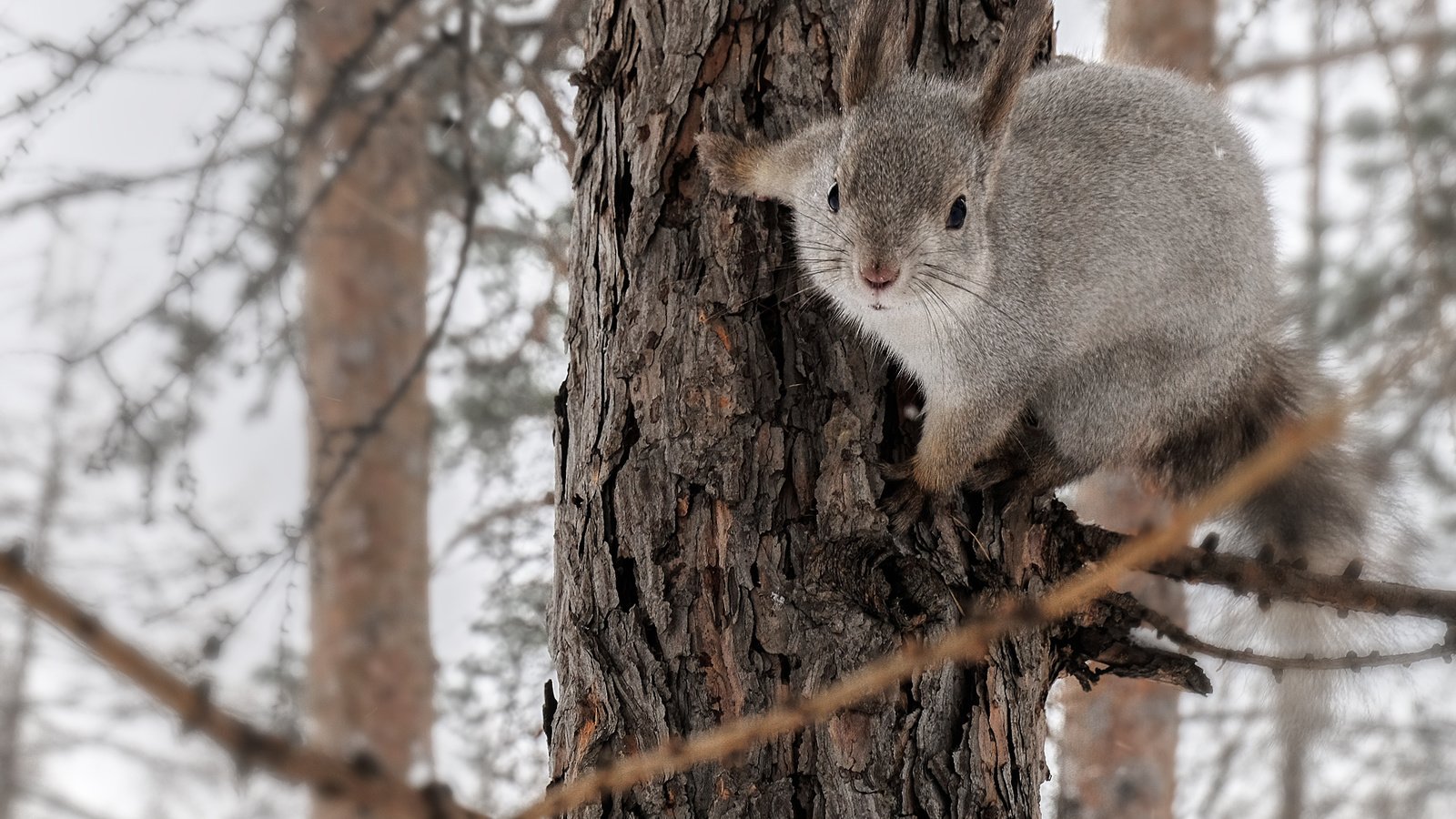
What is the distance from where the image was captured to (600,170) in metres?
1.67

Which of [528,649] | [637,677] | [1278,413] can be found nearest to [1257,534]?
[1278,413]

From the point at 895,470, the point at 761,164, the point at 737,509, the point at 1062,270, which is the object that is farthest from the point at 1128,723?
the point at 761,164

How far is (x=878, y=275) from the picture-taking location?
5.00ft

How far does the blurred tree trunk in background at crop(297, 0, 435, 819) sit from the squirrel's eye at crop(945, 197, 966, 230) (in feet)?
6.12

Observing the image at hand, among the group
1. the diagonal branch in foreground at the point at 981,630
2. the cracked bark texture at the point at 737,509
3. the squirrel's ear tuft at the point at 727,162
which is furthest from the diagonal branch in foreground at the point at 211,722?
the squirrel's ear tuft at the point at 727,162

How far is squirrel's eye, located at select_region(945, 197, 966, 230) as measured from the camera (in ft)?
5.37

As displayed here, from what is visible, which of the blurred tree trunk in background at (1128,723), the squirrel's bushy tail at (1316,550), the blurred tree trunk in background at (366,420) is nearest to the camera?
the squirrel's bushy tail at (1316,550)

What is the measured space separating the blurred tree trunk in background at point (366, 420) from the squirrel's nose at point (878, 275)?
6.26ft

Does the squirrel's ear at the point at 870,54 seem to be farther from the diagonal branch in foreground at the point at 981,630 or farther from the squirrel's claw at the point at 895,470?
the diagonal branch in foreground at the point at 981,630

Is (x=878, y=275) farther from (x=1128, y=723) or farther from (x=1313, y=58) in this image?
(x=1313, y=58)

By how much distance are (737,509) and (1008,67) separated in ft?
2.15

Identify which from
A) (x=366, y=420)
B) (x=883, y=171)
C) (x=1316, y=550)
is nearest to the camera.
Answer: (x=883, y=171)

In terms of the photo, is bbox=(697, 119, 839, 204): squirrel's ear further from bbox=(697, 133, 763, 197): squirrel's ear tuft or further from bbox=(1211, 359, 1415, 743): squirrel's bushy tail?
bbox=(1211, 359, 1415, 743): squirrel's bushy tail

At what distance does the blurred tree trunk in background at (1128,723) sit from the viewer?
281cm
